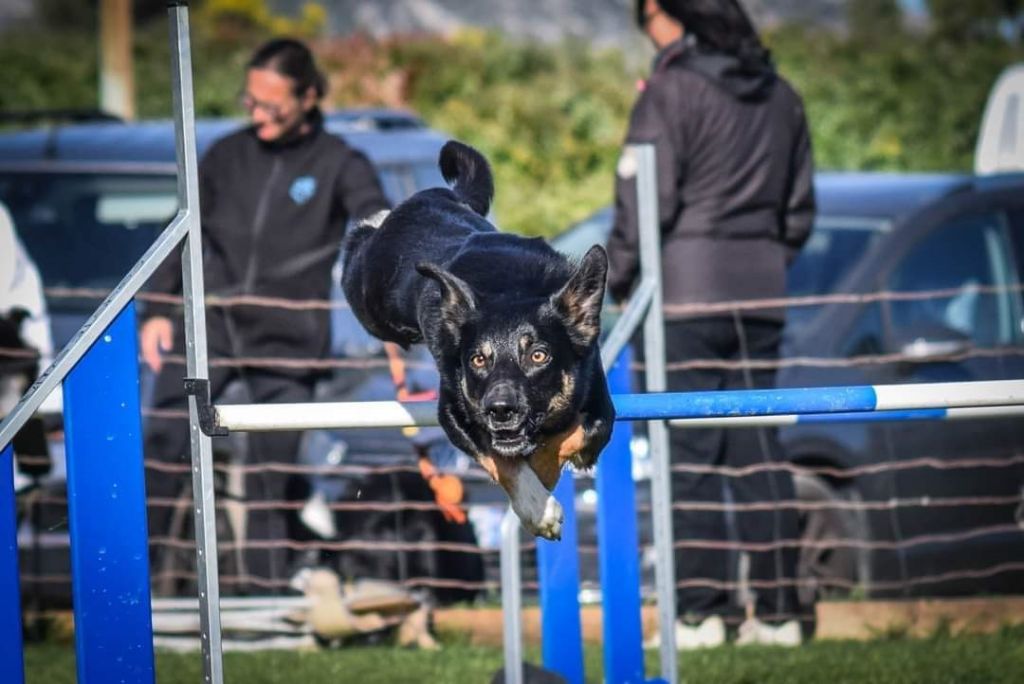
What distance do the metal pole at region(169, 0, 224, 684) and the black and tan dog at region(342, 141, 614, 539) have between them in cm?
56

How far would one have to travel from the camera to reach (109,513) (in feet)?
12.6

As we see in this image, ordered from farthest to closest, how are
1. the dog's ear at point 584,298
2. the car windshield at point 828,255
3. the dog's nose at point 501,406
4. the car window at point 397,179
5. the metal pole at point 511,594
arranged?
the car window at point 397,179 < the car windshield at point 828,255 < the metal pole at point 511,594 < the dog's ear at point 584,298 < the dog's nose at point 501,406

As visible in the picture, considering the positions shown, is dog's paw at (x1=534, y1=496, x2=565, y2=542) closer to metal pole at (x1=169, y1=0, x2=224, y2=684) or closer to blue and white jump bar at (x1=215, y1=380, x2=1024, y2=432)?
blue and white jump bar at (x1=215, y1=380, x2=1024, y2=432)

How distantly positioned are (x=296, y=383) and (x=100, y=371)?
2598mm

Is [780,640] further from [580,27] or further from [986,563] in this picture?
[580,27]

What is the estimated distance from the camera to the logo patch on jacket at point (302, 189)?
6449 millimetres

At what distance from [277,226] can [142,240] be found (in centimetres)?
124

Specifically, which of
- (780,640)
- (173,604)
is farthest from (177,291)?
(780,640)

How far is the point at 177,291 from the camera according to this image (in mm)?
6820

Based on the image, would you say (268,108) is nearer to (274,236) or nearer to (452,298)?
(274,236)

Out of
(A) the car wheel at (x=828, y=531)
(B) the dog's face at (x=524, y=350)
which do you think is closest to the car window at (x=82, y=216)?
(A) the car wheel at (x=828, y=531)

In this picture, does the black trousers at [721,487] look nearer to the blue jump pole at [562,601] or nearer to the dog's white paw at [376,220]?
the blue jump pole at [562,601]

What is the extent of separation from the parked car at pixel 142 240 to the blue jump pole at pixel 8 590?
302 cm

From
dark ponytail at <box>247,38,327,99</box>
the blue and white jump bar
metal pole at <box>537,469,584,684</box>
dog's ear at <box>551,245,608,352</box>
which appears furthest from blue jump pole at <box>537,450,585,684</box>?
dark ponytail at <box>247,38,327,99</box>
